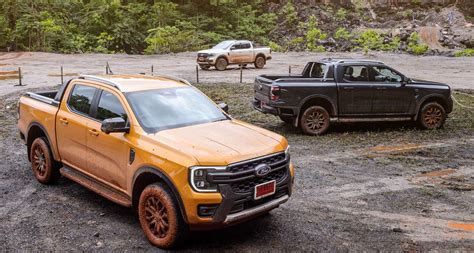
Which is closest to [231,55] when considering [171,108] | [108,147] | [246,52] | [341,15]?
[246,52]

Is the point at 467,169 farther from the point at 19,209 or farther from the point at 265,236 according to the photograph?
the point at 19,209

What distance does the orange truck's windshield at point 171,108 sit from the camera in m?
5.85

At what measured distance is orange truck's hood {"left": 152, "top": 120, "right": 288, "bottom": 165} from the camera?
5.01m

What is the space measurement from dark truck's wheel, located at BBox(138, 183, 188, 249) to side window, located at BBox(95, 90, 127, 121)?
1.20 m

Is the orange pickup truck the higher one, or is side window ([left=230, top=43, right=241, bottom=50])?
side window ([left=230, top=43, right=241, bottom=50])

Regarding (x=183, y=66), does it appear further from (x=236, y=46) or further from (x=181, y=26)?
(x=181, y=26)

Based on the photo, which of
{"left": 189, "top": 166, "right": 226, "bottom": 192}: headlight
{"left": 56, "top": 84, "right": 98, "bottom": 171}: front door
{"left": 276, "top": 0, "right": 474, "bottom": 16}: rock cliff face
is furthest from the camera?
{"left": 276, "top": 0, "right": 474, "bottom": 16}: rock cliff face

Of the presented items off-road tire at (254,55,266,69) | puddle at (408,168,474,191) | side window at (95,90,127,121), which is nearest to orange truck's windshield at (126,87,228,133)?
side window at (95,90,127,121)

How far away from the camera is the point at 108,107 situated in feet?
20.4

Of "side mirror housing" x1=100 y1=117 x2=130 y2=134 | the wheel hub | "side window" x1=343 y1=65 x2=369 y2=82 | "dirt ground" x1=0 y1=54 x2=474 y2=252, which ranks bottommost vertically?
"dirt ground" x1=0 y1=54 x2=474 y2=252

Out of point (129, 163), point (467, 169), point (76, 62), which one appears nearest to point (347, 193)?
point (467, 169)

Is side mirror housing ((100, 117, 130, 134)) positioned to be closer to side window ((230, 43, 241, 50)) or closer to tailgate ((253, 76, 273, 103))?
tailgate ((253, 76, 273, 103))

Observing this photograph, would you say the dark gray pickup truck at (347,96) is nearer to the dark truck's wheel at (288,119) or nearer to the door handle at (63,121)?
the dark truck's wheel at (288,119)

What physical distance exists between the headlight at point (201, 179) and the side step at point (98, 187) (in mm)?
1204
